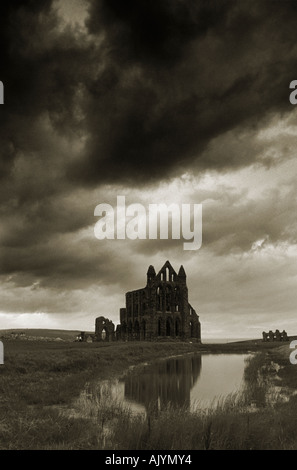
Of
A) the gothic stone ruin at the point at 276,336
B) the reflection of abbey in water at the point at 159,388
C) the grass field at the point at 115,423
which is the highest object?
the grass field at the point at 115,423

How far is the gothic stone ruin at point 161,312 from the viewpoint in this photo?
84244 millimetres

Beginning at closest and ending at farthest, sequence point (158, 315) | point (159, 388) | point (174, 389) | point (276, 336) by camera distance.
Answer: point (174, 389), point (159, 388), point (158, 315), point (276, 336)

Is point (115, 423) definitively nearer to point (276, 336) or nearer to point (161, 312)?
point (161, 312)

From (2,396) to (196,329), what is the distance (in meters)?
76.9

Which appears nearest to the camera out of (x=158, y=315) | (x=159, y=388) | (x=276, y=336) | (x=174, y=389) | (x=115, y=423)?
(x=115, y=423)

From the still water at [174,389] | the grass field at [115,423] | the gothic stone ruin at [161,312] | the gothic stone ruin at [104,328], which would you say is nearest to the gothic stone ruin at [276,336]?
the gothic stone ruin at [161,312]

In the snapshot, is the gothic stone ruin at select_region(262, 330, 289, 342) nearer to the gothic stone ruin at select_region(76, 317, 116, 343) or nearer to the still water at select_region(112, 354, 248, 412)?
the gothic stone ruin at select_region(76, 317, 116, 343)

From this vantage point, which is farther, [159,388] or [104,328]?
[104,328]

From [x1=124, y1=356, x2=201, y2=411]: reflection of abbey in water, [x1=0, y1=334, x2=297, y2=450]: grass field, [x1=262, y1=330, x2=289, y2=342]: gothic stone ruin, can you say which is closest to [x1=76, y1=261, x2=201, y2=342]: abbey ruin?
[x1=262, y1=330, x2=289, y2=342]: gothic stone ruin

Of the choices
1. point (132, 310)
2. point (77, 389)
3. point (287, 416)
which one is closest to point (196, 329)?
point (132, 310)

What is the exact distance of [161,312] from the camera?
281 feet

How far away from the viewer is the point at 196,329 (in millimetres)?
89375

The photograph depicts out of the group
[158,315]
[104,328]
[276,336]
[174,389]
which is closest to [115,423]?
[174,389]

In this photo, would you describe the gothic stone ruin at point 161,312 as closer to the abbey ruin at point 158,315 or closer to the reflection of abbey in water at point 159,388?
the abbey ruin at point 158,315
